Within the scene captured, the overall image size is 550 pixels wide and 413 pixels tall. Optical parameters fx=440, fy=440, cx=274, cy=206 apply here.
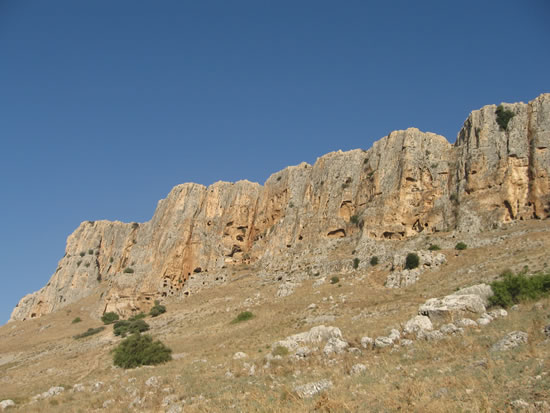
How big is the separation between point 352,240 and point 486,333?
37.7 m

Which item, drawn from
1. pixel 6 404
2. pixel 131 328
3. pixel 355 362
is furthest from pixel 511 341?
pixel 131 328

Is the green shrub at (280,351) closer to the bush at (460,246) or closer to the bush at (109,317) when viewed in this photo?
the bush at (460,246)

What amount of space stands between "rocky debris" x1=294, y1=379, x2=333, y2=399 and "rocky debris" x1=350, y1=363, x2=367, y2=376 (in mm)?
850

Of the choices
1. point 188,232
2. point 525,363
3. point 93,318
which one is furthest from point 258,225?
point 525,363

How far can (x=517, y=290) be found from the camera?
59.1 ft

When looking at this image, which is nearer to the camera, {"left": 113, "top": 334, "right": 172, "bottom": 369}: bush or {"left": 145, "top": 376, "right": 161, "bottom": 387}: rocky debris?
{"left": 145, "top": 376, "right": 161, "bottom": 387}: rocky debris

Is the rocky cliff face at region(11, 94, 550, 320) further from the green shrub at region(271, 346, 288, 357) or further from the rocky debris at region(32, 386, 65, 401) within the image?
the rocky debris at region(32, 386, 65, 401)

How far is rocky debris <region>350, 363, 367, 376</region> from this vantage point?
1040cm

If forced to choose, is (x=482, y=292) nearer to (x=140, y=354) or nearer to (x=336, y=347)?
(x=336, y=347)

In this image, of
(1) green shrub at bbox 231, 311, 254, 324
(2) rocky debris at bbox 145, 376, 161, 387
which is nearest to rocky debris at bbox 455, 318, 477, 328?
(2) rocky debris at bbox 145, 376, 161, 387

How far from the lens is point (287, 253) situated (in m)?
54.8

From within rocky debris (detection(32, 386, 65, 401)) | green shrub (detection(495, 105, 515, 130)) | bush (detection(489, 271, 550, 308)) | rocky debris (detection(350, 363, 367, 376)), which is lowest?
rocky debris (detection(32, 386, 65, 401))

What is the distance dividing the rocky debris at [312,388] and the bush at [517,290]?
419 inches

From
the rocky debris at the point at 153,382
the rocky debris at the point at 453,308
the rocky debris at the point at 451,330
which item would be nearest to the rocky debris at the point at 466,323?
the rocky debris at the point at 451,330
